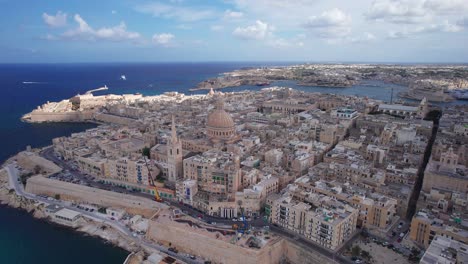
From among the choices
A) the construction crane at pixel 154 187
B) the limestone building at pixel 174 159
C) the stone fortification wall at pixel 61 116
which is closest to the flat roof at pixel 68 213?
the construction crane at pixel 154 187

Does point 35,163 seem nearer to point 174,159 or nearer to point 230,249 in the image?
point 174,159

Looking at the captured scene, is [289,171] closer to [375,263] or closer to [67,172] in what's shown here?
[375,263]

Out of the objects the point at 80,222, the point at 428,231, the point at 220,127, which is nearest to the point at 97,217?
the point at 80,222

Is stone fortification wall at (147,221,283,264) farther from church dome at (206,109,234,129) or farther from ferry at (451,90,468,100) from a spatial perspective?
ferry at (451,90,468,100)

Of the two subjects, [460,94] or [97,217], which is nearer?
[97,217]

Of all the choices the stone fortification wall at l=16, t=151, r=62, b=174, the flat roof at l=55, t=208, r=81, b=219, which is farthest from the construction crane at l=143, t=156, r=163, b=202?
the stone fortification wall at l=16, t=151, r=62, b=174

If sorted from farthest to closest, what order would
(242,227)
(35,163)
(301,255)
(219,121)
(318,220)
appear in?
(219,121), (35,163), (242,227), (301,255), (318,220)
